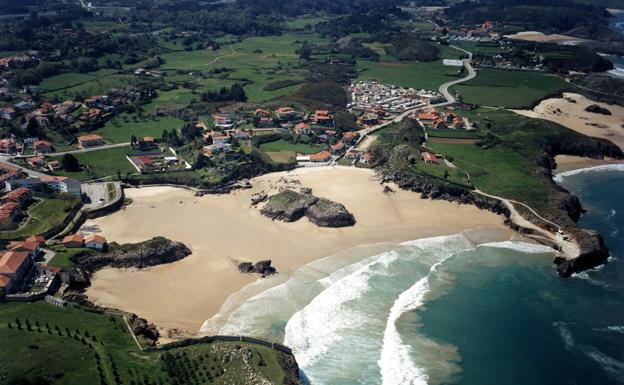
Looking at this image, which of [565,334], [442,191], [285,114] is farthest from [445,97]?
[565,334]

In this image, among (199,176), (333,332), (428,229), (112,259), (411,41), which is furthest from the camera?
(411,41)

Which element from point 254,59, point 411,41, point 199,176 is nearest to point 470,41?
point 411,41

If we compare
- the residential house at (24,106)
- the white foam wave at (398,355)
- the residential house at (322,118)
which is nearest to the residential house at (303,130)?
the residential house at (322,118)

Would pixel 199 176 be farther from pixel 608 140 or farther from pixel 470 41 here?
pixel 470 41

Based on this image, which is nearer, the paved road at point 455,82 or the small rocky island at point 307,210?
the small rocky island at point 307,210

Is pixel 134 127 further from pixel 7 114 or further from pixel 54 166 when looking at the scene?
pixel 54 166

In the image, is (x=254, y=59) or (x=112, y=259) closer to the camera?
(x=112, y=259)

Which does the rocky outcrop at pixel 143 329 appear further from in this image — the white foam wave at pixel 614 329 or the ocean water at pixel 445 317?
the white foam wave at pixel 614 329
